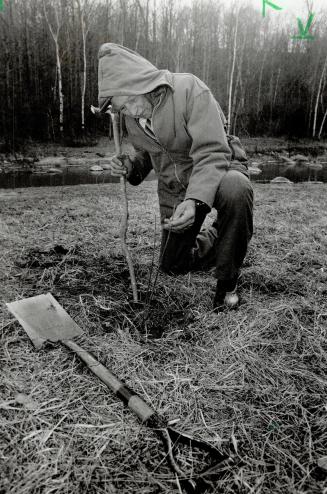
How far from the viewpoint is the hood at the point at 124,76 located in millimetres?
2039

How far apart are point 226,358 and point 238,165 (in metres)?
1.10

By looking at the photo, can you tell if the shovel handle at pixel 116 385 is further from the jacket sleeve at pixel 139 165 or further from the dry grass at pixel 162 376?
the jacket sleeve at pixel 139 165

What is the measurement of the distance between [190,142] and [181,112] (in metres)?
0.18

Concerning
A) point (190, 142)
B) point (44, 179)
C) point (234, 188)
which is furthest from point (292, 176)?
point (234, 188)

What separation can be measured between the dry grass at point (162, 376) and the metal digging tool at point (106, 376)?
0.04 metres

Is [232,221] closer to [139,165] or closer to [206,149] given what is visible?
[206,149]

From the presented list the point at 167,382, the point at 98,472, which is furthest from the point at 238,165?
the point at 98,472

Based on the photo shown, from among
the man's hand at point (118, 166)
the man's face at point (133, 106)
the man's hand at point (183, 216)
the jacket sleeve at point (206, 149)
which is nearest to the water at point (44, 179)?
the man's hand at point (118, 166)

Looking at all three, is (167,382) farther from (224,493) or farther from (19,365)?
(19,365)

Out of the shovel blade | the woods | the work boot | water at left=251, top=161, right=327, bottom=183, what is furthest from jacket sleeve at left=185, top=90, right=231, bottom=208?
the woods

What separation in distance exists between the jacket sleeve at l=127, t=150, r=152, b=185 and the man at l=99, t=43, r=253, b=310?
27cm

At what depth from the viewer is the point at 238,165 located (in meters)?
2.25

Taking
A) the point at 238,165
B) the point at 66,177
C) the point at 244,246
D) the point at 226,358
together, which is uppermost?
the point at 238,165

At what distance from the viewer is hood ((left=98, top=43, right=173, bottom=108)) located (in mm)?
2039
